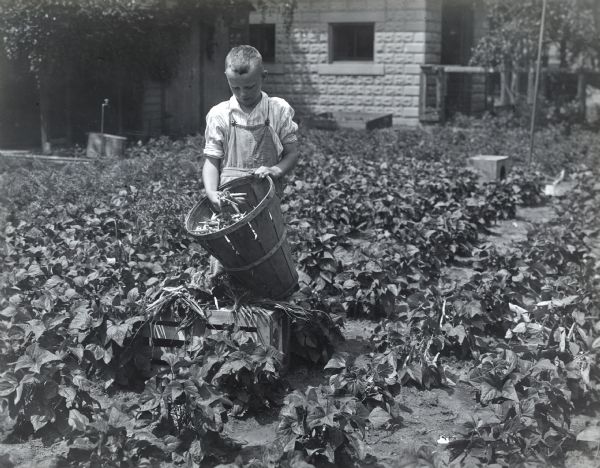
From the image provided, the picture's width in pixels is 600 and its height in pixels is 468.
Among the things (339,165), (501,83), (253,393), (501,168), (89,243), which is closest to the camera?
(253,393)

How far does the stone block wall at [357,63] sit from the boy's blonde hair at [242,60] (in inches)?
574

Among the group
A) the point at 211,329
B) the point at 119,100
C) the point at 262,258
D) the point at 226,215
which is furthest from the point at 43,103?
the point at 262,258

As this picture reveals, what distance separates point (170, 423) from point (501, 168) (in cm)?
816

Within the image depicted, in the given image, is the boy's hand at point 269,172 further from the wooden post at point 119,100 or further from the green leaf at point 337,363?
the wooden post at point 119,100

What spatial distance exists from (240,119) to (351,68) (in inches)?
594

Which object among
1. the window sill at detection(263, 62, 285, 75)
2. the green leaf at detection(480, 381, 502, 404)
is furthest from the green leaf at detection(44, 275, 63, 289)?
the window sill at detection(263, 62, 285, 75)

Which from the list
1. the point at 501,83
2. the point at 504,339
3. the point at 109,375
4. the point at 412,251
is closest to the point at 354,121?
the point at 501,83

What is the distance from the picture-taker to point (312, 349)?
4328mm

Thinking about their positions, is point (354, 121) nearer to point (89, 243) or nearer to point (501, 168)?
point (501, 168)

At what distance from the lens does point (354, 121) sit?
53.7ft

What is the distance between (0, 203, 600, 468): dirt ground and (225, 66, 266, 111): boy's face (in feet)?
4.58

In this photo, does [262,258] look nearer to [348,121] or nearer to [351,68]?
[348,121]

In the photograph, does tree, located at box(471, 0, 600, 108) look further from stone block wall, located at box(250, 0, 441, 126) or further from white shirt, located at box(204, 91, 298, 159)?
white shirt, located at box(204, 91, 298, 159)

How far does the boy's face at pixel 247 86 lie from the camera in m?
3.96
